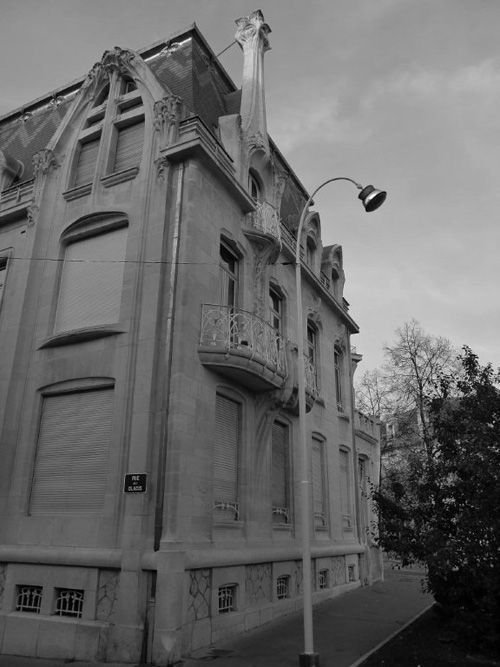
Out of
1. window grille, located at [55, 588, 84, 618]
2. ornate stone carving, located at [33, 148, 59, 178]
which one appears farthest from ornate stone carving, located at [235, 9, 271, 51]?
window grille, located at [55, 588, 84, 618]

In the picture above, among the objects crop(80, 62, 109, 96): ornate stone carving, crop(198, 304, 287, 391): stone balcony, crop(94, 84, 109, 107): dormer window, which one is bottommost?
crop(198, 304, 287, 391): stone balcony

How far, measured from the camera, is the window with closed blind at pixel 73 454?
11.6 m

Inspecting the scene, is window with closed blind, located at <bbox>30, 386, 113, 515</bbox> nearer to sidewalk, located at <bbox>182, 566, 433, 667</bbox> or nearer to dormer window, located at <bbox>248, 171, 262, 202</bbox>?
sidewalk, located at <bbox>182, 566, 433, 667</bbox>

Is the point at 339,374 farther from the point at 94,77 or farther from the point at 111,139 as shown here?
the point at 94,77

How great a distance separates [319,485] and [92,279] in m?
10.8

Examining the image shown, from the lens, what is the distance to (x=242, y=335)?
43.6 feet

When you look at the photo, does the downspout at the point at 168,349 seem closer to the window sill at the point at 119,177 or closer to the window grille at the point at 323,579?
the window sill at the point at 119,177

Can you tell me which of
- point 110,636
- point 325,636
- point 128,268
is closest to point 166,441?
point 110,636

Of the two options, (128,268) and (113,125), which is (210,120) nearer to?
(113,125)

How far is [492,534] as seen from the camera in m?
9.41

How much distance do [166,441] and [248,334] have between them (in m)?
3.70

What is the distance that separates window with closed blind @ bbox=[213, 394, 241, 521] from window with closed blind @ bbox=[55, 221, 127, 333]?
3.51 meters

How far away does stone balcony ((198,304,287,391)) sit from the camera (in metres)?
12.3

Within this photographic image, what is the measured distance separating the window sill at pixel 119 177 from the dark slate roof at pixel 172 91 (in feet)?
8.10
